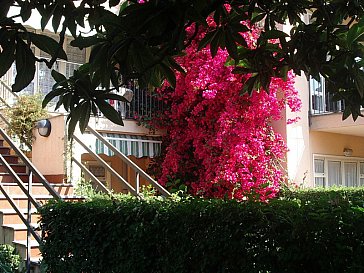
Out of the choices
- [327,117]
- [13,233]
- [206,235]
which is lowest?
[13,233]

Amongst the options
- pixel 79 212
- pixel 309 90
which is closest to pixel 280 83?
pixel 309 90

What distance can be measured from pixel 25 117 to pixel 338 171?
8.57 m

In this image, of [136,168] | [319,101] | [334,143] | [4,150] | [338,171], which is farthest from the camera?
[338,171]

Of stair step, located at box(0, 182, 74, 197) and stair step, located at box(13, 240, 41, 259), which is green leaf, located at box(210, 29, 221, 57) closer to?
stair step, located at box(13, 240, 41, 259)

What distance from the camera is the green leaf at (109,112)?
2.91 m

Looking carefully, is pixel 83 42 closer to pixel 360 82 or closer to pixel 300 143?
pixel 360 82

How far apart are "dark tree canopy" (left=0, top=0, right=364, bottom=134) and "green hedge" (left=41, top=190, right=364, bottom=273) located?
0.95 m

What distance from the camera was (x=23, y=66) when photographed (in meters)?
2.57

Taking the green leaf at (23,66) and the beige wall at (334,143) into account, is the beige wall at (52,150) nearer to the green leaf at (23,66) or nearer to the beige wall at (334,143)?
the beige wall at (334,143)

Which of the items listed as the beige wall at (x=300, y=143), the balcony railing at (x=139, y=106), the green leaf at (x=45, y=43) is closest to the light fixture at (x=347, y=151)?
the beige wall at (x=300, y=143)

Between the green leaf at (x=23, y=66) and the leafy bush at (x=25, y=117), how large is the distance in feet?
30.1

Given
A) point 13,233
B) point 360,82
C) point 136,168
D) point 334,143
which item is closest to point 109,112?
point 360,82

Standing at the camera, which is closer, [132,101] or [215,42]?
[215,42]

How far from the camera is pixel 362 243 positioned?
3.68 metres
